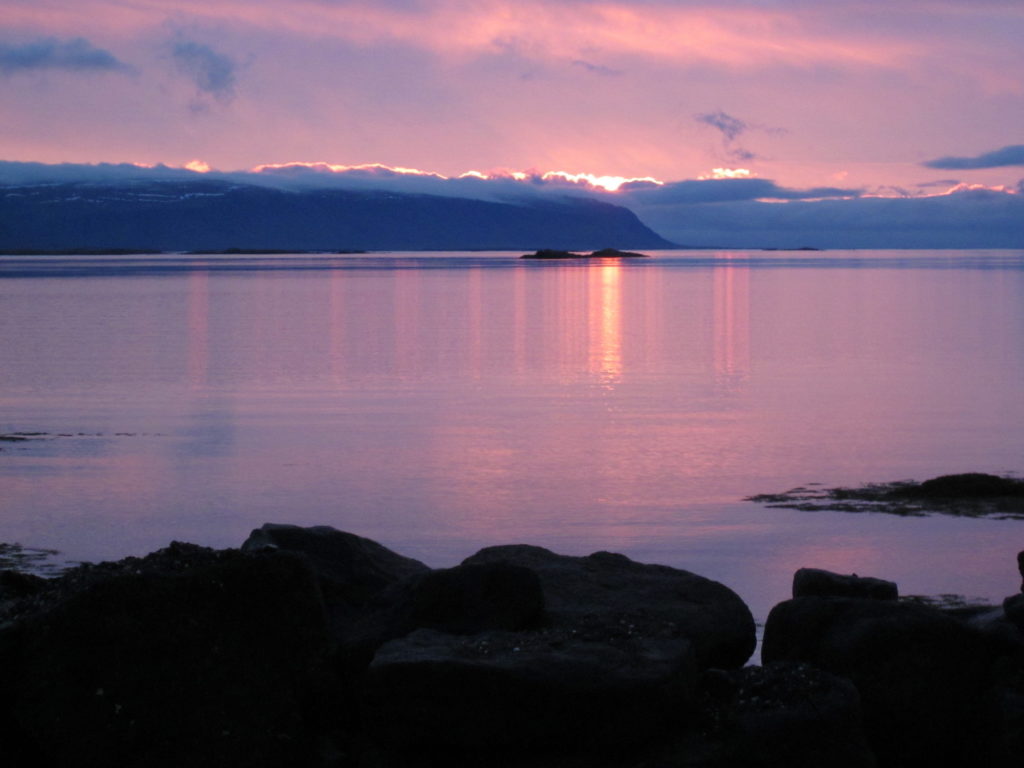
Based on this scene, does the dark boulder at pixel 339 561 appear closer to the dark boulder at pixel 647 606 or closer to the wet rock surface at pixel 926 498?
the dark boulder at pixel 647 606

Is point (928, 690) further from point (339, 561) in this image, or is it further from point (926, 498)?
point (926, 498)

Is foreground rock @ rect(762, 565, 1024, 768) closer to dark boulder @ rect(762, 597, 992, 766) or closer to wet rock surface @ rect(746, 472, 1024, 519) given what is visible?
dark boulder @ rect(762, 597, 992, 766)

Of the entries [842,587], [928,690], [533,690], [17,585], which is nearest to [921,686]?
[928,690]

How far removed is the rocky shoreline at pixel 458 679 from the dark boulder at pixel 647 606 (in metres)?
0.04

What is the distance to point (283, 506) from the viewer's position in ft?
39.1

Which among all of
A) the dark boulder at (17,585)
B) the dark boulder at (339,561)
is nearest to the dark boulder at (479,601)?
the dark boulder at (339,561)

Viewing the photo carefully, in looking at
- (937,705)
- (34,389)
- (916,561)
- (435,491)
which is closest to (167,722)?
(937,705)

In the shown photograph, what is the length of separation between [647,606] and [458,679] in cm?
145

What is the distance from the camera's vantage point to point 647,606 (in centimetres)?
658

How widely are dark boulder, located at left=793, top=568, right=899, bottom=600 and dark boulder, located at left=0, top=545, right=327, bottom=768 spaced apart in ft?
9.31

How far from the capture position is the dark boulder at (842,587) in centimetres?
702

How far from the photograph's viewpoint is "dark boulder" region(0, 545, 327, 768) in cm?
541

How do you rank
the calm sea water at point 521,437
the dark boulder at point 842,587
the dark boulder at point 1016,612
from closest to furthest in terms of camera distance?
1. the dark boulder at point 1016,612
2. the dark boulder at point 842,587
3. the calm sea water at point 521,437

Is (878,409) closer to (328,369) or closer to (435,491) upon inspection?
(435,491)
